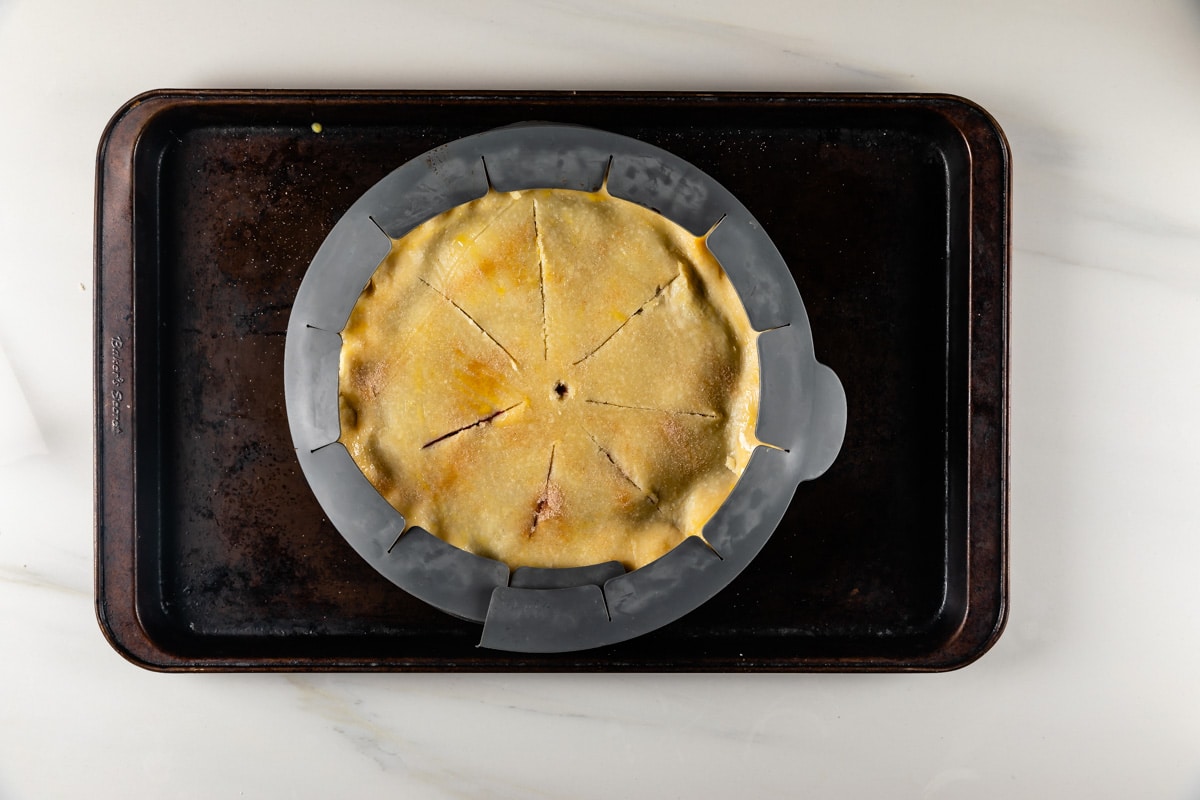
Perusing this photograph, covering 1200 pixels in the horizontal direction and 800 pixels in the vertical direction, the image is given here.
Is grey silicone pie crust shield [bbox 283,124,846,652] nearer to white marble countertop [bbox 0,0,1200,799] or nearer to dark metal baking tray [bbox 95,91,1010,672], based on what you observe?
dark metal baking tray [bbox 95,91,1010,672]

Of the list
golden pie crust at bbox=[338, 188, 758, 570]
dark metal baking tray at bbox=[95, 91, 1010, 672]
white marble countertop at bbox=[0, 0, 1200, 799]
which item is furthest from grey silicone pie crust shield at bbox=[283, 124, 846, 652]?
white marble countertop at bbox=[0, 0, 1200, 799]

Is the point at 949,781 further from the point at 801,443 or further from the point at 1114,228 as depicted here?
the point at 1114,228

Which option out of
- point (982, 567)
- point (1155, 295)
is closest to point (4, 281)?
point (982, 567)

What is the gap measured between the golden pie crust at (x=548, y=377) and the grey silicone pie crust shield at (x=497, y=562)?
0.11 feet

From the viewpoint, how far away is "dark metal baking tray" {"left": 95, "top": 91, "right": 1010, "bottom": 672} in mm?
1204

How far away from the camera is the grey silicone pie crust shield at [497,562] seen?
1028mm

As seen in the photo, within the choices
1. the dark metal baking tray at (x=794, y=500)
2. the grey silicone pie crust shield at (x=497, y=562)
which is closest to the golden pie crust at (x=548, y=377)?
the grey silicone pie crust shield at (x=497, y=562)

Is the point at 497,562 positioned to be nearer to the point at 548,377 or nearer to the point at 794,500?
the point at 548,377

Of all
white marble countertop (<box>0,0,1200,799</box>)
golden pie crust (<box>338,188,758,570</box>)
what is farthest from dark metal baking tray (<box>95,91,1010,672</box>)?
golden pie crust (<box>338,188,758,570</box>)

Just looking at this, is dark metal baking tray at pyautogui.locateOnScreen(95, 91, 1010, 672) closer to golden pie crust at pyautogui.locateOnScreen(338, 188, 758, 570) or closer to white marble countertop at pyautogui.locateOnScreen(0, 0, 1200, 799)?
white marble countertop at pyautogui.locateOnScreen(0, 0, 1200, 799)

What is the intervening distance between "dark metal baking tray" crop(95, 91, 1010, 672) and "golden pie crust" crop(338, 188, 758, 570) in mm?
231

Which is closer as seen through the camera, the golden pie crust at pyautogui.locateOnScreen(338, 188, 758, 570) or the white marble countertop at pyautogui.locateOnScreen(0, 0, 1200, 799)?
the golden pie crust at pyautogui.locateOnScreen(338, 188, 758, 570)

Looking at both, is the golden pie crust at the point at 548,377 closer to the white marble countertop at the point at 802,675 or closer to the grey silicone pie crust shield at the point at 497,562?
the grey silicone pie crust shield at the point at 497,562

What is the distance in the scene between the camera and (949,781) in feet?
4.48
